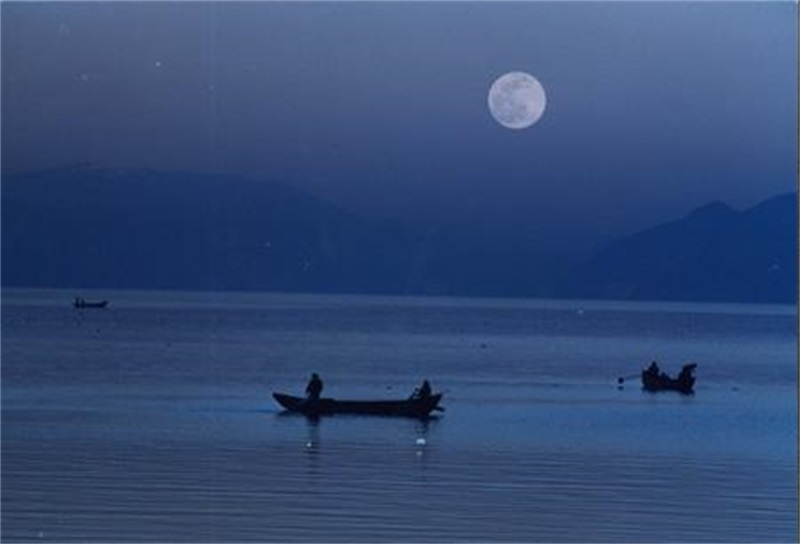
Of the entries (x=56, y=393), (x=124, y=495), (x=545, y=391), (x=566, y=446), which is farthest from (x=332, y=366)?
(x=124, y=495)

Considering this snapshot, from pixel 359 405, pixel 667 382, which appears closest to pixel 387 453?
pixel 359 405

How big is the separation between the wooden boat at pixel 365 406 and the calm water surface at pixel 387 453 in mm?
332

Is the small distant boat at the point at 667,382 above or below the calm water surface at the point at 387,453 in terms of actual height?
above

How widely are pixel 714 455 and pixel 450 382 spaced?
20.1 meters

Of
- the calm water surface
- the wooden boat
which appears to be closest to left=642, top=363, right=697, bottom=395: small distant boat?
the calm water surface

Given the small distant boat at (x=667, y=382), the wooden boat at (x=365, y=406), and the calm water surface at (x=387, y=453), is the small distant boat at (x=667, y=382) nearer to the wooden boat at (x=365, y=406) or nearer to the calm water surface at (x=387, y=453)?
the calm water surface at (x=387, y=453)

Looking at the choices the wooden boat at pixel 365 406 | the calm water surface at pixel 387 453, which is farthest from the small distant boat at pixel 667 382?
the wooden boat at pixel 365 406

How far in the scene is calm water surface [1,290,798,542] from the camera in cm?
1546

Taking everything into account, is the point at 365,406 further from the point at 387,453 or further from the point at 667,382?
the point at 667,382

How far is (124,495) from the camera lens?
17.0 m

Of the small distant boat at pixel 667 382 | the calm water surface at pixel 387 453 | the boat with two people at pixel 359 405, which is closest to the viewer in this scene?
the calm water surface at pixel 387 453

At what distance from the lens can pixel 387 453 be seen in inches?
901

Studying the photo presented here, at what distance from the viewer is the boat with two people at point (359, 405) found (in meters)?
27.9

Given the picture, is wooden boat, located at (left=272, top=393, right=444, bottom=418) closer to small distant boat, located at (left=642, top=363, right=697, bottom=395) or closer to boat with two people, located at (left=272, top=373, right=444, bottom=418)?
boat with two people, located at (left=272, top=373, right=444, bottom=418)
